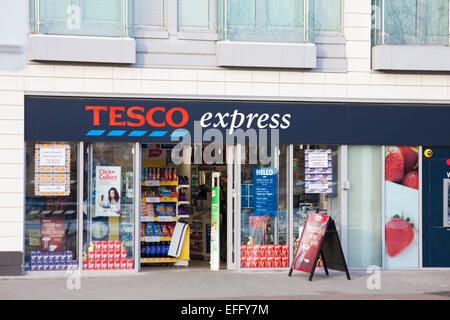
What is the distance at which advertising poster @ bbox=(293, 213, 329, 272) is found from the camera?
11.7 m

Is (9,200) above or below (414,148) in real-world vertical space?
below

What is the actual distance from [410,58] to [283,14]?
2.65 metres

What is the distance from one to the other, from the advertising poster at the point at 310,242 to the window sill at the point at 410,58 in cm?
330

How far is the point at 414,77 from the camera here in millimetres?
→ 12898

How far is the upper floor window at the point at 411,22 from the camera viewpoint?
42.5ft

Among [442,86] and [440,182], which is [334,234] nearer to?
[440,182]

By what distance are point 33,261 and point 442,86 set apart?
8.66 meters

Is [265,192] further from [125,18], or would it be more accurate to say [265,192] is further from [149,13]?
[125,18]

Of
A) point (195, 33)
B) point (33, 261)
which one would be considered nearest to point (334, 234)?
point (195, 33)

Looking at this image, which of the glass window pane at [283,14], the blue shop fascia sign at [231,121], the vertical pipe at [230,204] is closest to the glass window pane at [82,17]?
the blue shop fascia sign at [231,121]

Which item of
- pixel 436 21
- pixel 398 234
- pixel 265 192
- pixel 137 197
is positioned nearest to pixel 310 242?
pixel 265 192

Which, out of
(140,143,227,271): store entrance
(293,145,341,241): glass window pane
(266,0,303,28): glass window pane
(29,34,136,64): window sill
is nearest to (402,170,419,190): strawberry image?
(293,145,341,241): glass window pane

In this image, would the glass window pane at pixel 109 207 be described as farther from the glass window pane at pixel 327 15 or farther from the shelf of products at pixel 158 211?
the glass window pane at pixel 327 15
